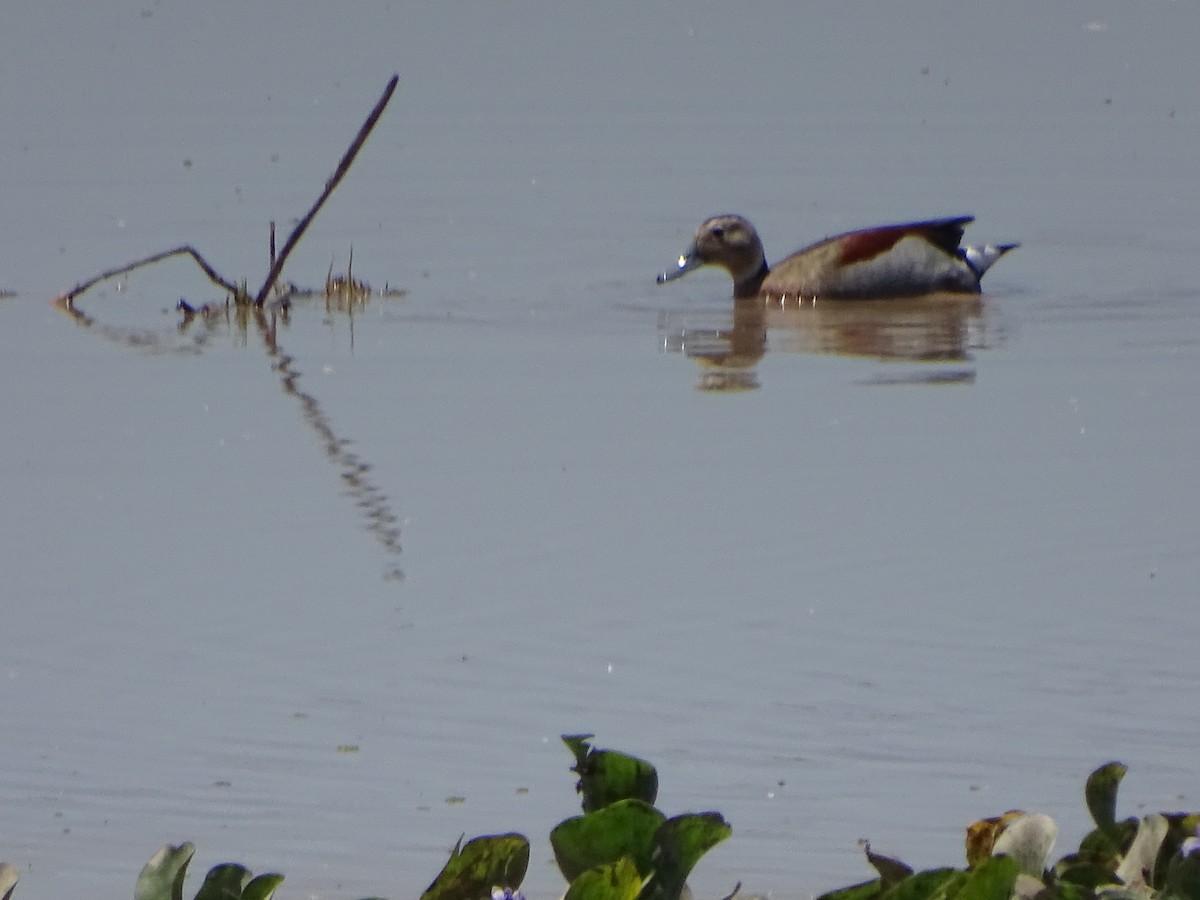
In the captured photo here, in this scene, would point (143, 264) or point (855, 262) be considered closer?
point (143, 264)

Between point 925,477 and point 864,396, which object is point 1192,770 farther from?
point 864,396

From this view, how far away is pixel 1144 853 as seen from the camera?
3271mm

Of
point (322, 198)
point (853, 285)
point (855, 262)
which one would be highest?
point (322, 198)

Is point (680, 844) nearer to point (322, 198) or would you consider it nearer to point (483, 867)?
point (483, 867)

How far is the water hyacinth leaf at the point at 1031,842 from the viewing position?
127 inches

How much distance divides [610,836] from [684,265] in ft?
28.7

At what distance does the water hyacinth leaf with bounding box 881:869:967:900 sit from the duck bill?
866cm

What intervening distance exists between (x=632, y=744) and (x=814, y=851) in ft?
2.12

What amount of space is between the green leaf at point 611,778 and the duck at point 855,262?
27.4 feet

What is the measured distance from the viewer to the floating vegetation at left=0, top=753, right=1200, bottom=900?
10.1 ft

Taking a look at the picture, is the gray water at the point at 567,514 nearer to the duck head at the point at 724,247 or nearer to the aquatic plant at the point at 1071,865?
the duck head at the point at 724,247

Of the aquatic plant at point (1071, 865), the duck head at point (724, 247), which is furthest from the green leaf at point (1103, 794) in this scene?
the duck head at point (724, 247)

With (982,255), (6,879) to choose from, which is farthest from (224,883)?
(982,255)

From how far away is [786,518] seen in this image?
6785 mm
